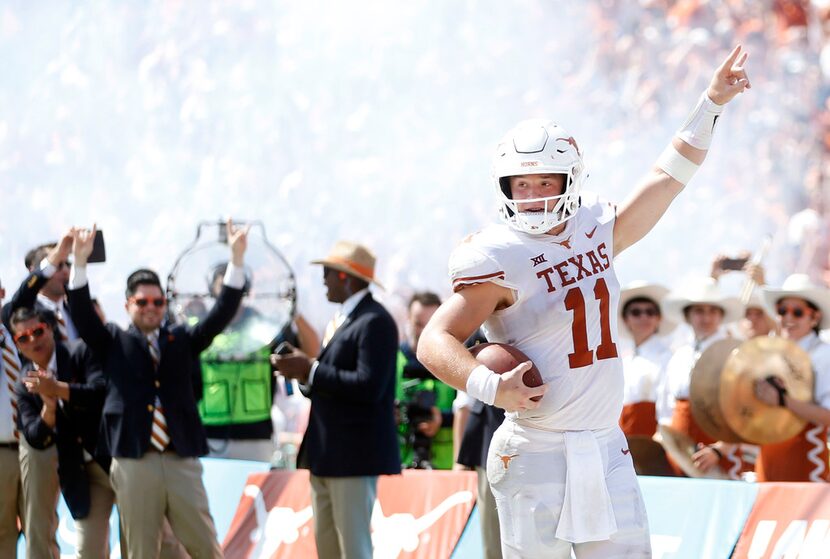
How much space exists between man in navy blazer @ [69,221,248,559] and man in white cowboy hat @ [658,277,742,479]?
264 cm

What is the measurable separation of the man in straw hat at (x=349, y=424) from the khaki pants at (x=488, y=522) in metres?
0.46

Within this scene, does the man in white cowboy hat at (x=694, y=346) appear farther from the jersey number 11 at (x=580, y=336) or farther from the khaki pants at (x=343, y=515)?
the jersey number 11 at (x=580, y=336)

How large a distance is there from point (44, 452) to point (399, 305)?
8.00 m

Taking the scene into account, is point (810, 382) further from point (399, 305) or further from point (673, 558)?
point (399, 305)

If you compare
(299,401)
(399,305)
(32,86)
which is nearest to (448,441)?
(299,401)

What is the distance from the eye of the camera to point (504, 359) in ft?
13.0

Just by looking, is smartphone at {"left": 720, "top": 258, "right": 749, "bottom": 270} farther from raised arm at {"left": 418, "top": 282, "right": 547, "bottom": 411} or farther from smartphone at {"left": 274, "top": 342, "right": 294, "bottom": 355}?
raised arm at {"left": 418, "top": 282, "right": 547, "bottom": 411}

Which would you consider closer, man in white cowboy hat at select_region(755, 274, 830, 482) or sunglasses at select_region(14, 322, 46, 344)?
man in white cowboy hat at select_region(755, 274, 830, 482)

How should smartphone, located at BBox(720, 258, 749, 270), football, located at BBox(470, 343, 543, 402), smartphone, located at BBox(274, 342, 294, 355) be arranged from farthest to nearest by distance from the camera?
smartphone, located at BBox(720, 258, 749, 270) < smartphone, located at BBox(274, 342, 294, 355) < football, located at BBox(470, 343, 543, 402)

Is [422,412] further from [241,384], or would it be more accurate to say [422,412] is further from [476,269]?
[476,269]

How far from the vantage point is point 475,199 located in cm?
1873

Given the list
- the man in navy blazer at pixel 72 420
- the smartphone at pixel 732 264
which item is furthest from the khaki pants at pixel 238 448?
the smartphone at pixel 732 264

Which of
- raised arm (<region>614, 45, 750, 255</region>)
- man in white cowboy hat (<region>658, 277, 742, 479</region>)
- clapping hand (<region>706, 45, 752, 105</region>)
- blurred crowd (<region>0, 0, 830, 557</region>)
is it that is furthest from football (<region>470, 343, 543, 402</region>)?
man in white cowboy hat (<region>658, 277, 742, 479</region>)

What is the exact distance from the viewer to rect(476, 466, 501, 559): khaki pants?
6.43m
